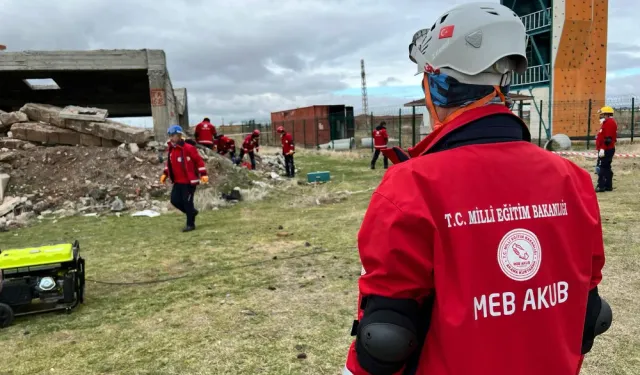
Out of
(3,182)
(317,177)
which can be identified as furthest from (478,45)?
(317,177)

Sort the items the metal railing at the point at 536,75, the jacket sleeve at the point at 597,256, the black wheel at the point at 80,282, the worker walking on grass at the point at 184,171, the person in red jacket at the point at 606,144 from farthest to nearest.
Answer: the metal railing at the point at 536,75 < the person in red jacket at the point at 606,144 < the worker walking on grass at the point at 184,171 < the black wheel at the point at 80,282 < the jacket sleeve at the point at 597,256

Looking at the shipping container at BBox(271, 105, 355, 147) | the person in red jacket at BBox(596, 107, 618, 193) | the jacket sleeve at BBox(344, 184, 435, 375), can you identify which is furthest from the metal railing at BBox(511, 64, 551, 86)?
the jacket sleeve at BBox(344, 184, 435, 375)

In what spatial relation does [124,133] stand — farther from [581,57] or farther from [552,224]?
[581,57]

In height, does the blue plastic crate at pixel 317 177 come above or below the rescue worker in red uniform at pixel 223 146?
below

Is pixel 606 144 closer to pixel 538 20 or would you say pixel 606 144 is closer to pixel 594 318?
pixel 594 318

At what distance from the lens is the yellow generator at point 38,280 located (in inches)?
173

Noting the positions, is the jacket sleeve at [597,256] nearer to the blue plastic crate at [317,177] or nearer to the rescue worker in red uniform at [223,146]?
the blue plastic crate at [317,177]

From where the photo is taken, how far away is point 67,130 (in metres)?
13.2

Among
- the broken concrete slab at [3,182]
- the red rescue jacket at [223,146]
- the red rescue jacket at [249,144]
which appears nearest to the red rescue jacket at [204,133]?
the red rescue jacket at [249,144]

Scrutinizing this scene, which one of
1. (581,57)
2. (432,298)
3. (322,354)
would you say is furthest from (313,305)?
(581,57)

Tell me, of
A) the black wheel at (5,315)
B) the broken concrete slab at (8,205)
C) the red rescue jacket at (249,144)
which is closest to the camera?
the black wheel at (5,315)

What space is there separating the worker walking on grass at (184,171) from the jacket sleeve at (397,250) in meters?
7.64

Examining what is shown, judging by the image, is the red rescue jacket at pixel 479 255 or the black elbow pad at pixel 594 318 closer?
the red rescue jacket at pixel 479 255

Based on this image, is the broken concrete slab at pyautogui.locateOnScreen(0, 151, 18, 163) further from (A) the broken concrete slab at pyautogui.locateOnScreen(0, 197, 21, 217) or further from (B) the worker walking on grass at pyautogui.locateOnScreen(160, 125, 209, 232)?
(B) the worker walking on grass at pyautogui.locateOnScreen(160, 125, 209, 232)
